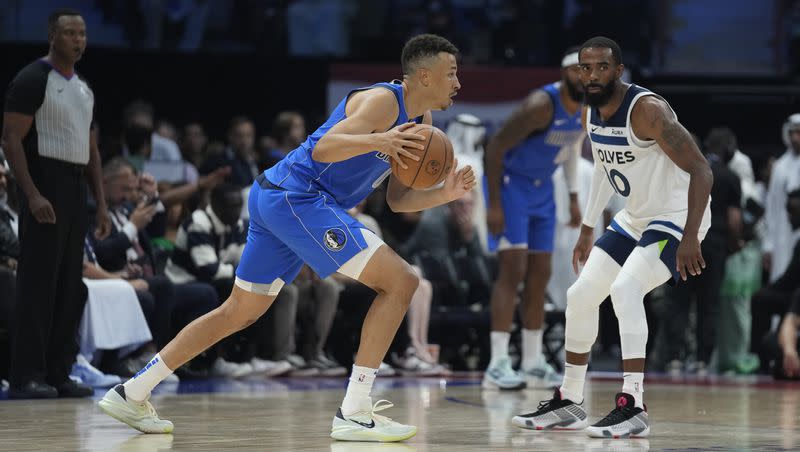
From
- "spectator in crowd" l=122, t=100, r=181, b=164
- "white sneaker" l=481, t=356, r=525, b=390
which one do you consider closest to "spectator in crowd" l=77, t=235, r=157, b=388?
"spectator in crowd" l=122, t=100, r=181, b=164

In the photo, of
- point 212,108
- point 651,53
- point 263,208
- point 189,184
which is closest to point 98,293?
point 189,184

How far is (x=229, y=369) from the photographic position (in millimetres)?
9695

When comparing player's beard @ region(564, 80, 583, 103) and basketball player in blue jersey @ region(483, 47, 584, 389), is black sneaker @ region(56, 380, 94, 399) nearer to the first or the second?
basketball player in blue jersey @ region(483, 47, 584, 389)

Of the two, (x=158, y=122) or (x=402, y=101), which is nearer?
(x=402, y=101)

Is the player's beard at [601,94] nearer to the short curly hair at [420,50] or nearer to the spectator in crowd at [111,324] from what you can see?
the short curly hair at [420,50]

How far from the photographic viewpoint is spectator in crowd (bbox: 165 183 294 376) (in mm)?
9562

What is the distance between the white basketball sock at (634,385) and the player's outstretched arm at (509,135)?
9.49 feet

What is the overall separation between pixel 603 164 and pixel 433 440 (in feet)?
5.42

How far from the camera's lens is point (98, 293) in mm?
8594

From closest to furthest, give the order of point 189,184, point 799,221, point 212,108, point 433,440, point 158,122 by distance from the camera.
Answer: point 433,440 → point 189,184 → point 799,221 → point 158,122 → point 212,108

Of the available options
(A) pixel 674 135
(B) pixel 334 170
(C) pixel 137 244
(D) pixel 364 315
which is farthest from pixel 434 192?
(D) pixel 364 315

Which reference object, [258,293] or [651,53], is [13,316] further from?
[651,53]

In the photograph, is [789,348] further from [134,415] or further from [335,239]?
[134,415]

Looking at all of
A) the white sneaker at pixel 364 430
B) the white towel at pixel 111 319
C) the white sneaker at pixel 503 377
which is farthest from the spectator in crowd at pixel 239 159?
the white sneaker at pixel 364 430
